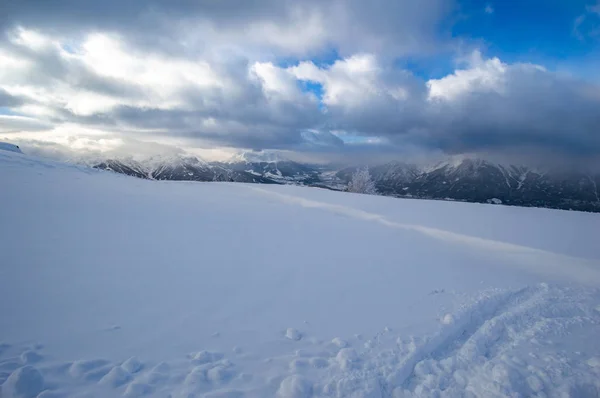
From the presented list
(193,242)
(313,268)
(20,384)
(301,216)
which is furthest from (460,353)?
(301,216)

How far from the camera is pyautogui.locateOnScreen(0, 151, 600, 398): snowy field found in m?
4.20

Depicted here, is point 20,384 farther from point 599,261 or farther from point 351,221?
point 599,261

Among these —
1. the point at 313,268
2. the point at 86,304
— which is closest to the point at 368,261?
the point at 313,268

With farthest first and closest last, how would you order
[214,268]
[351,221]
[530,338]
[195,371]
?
[351,221] → [214,268] → [530,338] → [195,371]

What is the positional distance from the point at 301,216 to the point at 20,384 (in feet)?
41.4

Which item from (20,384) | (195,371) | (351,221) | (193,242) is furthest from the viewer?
(351,221)

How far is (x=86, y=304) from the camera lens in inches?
219

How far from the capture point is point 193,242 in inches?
380

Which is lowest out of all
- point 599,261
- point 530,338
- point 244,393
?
point 244,393

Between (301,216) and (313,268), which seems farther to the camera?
(301,216)

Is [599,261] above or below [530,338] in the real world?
above

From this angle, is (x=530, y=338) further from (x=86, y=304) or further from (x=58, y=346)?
(x=86, y=304)

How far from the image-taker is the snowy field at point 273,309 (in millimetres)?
4195

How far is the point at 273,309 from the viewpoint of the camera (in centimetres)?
628
